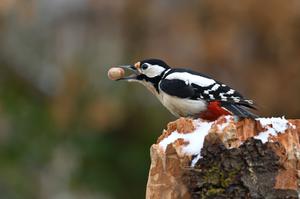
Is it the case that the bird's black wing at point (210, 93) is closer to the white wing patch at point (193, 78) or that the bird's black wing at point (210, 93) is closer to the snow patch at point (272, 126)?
the white wing patch at point (193, 78)

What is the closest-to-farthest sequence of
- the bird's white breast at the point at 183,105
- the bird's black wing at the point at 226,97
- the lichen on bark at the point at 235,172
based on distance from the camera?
the lichen on bark at the point at 235,172 < the bird's black wing at the point at 226,97 < the bird's white breast at the point at 183,105

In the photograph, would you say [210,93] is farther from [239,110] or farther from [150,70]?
[150,70]

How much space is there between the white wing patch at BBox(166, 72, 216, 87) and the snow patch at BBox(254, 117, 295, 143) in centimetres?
109

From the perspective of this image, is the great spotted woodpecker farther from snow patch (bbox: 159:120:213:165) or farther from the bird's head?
snow patch (bbox: 159:120:213:165)

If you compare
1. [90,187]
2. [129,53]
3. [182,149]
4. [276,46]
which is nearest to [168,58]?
[129,53]

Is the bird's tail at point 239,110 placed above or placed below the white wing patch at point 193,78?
below

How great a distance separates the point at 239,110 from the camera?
4.88 meters

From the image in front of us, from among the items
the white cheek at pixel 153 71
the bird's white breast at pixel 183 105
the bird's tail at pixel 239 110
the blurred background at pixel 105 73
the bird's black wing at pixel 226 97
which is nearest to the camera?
the bird's tail at pixel 239 110

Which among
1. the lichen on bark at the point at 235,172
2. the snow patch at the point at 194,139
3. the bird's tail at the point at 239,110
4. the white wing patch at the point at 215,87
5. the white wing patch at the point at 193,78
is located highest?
the white wing patch at the point at 193,78

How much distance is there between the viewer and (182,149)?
14.1ft

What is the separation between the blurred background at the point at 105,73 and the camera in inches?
423

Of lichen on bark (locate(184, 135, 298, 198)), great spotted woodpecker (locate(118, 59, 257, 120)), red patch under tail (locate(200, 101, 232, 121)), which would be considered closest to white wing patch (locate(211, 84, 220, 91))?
great spotted woodpecker (locate(118, 59, 257, 120))

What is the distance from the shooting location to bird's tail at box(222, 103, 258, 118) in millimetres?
4545

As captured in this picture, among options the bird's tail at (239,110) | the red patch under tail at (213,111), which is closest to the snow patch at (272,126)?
the bird's tail at (239,110)
